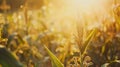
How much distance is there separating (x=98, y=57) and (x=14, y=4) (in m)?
8.22

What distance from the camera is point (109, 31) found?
4.10m

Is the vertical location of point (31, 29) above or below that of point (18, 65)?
below

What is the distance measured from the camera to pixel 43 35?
4922 mm

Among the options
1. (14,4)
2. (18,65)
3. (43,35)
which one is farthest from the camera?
(14,4)

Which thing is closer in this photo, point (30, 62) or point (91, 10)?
point (30, 62)

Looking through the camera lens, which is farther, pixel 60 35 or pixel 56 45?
pixel 60 35

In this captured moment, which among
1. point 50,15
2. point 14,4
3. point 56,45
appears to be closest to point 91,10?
point 56,45

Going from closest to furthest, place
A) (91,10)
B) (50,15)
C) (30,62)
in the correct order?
(30,62), (91,10), (50,15)

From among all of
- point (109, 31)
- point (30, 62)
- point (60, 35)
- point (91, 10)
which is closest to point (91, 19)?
point (91, 10)

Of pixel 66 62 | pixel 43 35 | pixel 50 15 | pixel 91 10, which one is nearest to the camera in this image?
pixel 66 62

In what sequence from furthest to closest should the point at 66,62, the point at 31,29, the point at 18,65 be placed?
the point at 31,29, the point at 66,62, the point at 18,65

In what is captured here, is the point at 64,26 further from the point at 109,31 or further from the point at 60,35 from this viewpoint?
the point at 109,31

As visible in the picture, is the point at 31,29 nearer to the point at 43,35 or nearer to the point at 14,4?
the point at 43,35

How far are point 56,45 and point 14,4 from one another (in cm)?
734
